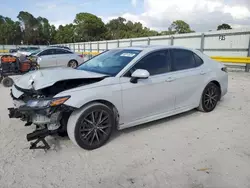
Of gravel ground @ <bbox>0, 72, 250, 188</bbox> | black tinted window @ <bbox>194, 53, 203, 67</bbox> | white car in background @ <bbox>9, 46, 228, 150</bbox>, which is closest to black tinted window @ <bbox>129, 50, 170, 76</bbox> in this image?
white car in background @ <bbox>9, 46, 228, 150</bbox>

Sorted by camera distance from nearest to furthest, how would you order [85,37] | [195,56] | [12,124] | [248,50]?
[12,124], [195,56], [248,50], [85,37]

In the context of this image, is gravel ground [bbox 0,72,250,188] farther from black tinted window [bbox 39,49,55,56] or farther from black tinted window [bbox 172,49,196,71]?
black tinted window [bbox 39,49,55,56]

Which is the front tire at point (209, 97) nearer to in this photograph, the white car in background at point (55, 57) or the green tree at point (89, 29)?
the white car in background at point (55, 57)

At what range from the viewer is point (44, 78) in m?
3.32

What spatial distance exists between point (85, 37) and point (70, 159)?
6862 cm

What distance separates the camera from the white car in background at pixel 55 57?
13867 mm

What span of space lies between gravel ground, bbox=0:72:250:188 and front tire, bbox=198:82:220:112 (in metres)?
0.62

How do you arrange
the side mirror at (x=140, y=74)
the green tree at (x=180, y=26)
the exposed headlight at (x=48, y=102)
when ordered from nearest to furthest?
the exposed headlight at (x=48, y=102)
the side mirror at (x=140, y=74)
the green tree at (x=180, y=26)

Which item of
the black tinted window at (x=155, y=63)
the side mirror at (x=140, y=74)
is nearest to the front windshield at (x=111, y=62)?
the black tinted window at (x=155, y=63)

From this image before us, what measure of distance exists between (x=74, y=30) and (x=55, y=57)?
194ft

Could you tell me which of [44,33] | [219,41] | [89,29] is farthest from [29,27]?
[219,41]

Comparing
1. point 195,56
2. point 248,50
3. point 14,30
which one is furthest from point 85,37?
point 195,56

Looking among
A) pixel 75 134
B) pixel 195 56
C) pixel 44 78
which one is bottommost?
pixel 75 134

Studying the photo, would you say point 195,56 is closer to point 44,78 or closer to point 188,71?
point 188,71
